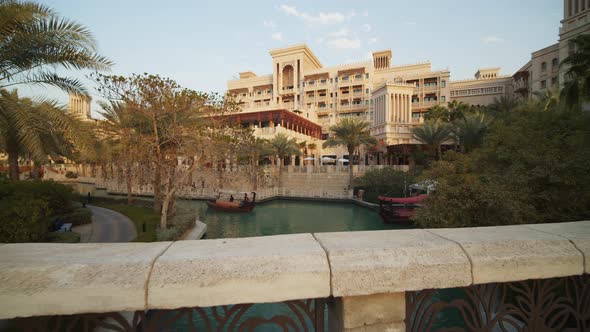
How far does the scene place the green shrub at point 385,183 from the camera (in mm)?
25891

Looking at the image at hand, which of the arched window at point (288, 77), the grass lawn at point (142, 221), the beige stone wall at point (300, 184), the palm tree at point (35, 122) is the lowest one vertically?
the grass lawn at point (142, 221)

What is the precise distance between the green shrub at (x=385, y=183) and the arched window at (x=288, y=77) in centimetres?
3846

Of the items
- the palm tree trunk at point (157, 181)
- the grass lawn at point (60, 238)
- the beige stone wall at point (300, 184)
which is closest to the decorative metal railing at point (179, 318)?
the grass lawn at point (60, 238)

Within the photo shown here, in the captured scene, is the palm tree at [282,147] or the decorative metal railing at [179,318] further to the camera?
the palm tree at [282,147]

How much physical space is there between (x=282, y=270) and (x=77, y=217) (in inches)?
718

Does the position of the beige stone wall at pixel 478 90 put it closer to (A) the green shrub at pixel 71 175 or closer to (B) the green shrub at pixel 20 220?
(B) the green shrub at pixel 20 220

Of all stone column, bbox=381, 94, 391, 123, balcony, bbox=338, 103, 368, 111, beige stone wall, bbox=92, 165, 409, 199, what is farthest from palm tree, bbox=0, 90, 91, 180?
balcony, bbox=338, 103, 368, 111

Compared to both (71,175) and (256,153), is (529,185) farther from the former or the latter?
(71,175)

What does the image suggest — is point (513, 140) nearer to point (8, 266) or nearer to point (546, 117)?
point (546, 117)

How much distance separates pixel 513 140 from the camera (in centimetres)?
1094

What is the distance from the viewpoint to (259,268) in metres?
1.45

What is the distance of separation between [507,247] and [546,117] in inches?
555

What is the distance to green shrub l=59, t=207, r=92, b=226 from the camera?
1450 cm

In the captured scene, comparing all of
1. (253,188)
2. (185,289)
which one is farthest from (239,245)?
(253,188)
